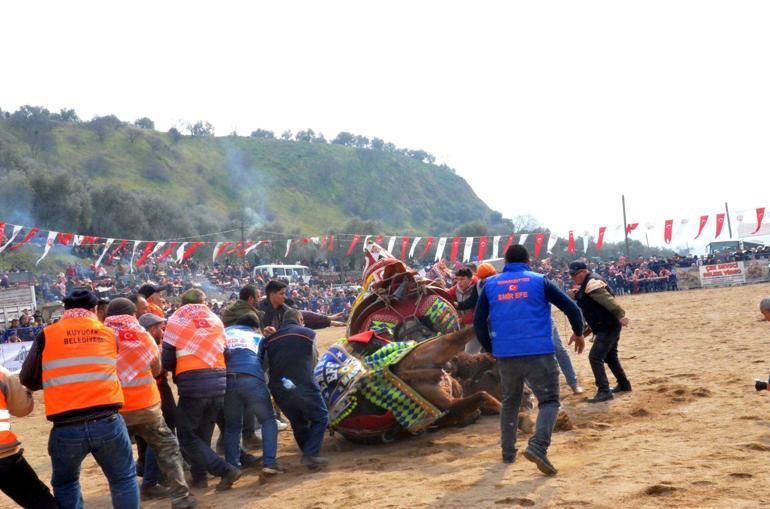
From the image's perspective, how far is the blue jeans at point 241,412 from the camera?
6.75 meters

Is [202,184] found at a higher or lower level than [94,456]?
higher

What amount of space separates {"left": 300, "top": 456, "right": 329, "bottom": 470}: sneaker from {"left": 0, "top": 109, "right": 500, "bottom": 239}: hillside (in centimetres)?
4881

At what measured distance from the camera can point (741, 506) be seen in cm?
436

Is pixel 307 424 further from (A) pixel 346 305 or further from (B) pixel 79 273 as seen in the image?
(B) pixel 79 273

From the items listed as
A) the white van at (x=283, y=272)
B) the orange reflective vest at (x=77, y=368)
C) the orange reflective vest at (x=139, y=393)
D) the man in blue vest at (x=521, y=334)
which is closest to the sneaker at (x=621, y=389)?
the man in blue vest at (x=521, y=334)

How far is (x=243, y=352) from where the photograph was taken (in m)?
6.98

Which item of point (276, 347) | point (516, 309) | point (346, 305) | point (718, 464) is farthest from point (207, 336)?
point (346, 305)

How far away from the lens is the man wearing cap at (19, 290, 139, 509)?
4789mm

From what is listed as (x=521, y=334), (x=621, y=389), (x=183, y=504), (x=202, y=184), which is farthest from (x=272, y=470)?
(x=202, y=184)

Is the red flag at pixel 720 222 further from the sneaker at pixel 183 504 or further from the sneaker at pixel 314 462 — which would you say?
the sneaker at pixel 183 504

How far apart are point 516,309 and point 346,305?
24.8m

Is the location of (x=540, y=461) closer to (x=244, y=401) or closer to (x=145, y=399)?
(x=244, y=401)

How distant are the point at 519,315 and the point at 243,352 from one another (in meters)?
2.59

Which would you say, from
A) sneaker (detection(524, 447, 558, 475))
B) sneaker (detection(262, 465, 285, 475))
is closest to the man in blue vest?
sneaker (detection(524, 447, 558, 475))
